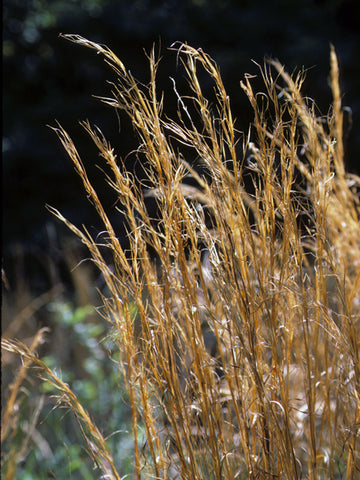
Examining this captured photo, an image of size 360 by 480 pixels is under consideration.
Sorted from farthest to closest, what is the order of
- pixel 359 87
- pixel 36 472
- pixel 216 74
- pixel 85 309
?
pixel 359 87 → pixel 85 309 → pixel 36 472 → pixel 216 74

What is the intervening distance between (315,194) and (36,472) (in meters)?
2.62

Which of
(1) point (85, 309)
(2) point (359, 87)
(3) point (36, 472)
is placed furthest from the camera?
(2) point (359, 87)

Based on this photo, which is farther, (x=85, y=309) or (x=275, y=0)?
(x=275, y=0)

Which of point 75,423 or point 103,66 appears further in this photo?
point 103,66

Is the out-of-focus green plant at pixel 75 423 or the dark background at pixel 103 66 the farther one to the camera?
the dark background at pixel 103 66

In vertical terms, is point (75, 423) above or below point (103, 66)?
below

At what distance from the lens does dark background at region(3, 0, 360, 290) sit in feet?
25.5

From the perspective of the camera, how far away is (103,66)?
808cm

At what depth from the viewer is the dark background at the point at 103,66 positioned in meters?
7.76

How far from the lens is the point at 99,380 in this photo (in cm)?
340

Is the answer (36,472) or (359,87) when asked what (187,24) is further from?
(36,472)

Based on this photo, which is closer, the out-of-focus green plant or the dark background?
the out-of-focus green plant

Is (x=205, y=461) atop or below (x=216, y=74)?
below

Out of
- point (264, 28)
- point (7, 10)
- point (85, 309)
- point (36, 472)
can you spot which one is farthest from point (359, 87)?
point (36, 472)
